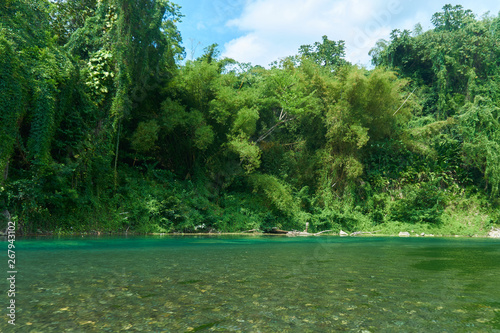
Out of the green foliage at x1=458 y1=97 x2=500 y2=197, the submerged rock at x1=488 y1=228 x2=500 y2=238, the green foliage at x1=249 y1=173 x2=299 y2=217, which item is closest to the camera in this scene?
the green foliage at x1=249 y1=173 x2=299 y2=217

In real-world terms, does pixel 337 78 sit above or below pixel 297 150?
above

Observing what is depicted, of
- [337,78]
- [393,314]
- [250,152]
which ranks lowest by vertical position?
[393,314]

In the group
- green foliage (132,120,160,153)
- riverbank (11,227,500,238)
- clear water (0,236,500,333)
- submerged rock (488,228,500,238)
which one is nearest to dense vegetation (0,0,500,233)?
green foliage (132,120,160,153)

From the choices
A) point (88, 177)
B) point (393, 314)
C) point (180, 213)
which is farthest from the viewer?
point (180, 213)

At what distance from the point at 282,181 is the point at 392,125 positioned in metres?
7.52

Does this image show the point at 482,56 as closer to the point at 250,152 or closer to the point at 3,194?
the point at 250,152

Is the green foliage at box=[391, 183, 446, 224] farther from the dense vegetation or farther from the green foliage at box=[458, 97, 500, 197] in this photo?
the green foliage at box=[458, 97, 500, 197]

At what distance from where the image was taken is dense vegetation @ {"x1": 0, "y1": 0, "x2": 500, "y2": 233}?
1034cm

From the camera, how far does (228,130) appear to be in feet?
53.5

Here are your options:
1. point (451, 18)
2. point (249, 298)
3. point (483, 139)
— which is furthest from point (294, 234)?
point (451, 18)

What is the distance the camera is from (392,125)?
19.6 metres

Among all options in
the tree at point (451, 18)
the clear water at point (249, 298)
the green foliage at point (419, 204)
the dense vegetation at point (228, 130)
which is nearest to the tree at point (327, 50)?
the dense vegetation at point (228, 130)

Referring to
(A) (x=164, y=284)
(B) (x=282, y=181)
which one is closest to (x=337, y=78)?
(B) (x=282, y=181)

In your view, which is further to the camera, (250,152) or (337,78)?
(337,78)
